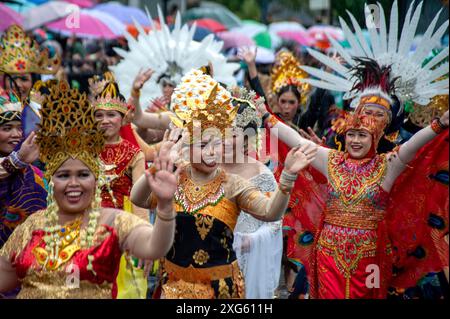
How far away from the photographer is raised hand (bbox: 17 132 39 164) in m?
6.36

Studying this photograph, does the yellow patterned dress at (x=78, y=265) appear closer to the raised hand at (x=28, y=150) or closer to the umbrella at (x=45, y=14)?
the raised hand at (x=28, y=150)

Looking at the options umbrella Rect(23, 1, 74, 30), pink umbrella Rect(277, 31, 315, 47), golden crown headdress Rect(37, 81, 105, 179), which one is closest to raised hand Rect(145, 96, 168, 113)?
golden crown headdress Rect(37, 81, 105, 179)

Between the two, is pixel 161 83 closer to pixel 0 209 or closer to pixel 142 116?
pixel 142 116

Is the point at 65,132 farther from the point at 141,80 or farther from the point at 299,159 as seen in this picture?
the point at 141,80

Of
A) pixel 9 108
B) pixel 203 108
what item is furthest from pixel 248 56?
pixel 203 108

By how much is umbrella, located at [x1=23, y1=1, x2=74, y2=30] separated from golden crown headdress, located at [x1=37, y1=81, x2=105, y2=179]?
1086 cm

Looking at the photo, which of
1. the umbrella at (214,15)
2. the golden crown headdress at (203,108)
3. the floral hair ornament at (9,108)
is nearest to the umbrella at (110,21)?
the umbrella at (214,15)

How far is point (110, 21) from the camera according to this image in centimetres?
1786

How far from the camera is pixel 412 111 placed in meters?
7.97

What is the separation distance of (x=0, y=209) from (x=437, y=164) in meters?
2.99

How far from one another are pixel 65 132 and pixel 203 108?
115 centimetres

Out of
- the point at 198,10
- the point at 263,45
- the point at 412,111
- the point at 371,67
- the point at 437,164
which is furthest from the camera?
the point at 198,10

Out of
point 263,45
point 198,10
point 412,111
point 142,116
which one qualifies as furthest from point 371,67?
point 198,10

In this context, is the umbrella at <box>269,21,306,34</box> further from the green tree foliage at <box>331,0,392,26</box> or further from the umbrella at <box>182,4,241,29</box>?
the green tree foliage at <box>331,0,392,26</box>
